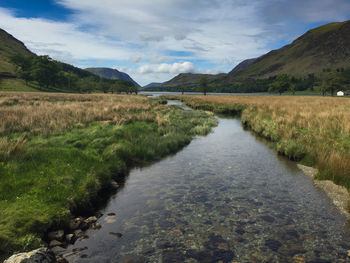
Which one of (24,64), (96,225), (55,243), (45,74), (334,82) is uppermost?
(24,64)

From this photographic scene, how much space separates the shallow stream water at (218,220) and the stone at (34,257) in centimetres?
94

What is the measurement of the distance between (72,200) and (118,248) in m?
2.83

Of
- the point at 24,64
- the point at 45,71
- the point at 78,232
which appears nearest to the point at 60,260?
the point at 78,232

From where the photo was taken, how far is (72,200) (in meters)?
8.07

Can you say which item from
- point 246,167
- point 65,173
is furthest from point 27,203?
point 246,167

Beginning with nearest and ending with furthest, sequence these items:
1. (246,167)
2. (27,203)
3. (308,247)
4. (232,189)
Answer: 1. (308,247)
2. (27,203)
3. (232,189)
4. (246,167)

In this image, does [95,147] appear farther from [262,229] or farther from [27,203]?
[262,229]

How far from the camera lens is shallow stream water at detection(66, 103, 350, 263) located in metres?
6.28

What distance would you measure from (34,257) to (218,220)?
576cm

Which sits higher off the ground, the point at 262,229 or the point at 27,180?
the point at 27,180

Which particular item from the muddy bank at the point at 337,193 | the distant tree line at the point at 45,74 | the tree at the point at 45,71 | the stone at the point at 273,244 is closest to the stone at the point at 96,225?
the stone at the point at 273,244

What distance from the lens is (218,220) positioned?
7953mm

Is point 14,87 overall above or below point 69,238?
above

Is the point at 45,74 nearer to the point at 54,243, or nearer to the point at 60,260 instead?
the point at 54,243
